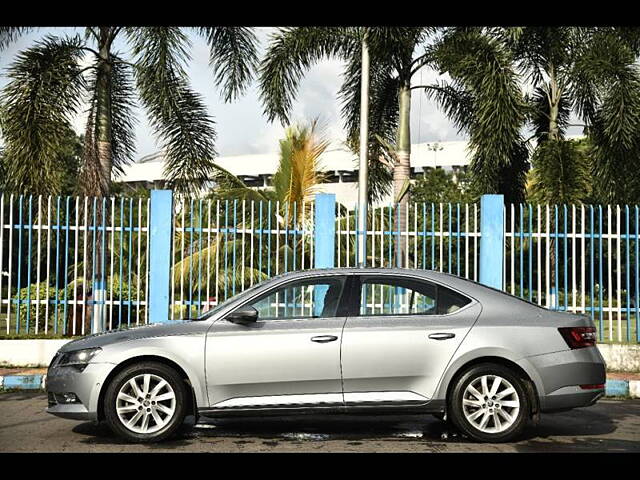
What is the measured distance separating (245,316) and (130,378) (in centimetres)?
105

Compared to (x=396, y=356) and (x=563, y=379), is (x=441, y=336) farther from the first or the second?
(x=563, y=379)

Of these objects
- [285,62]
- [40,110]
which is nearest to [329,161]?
[285,62]

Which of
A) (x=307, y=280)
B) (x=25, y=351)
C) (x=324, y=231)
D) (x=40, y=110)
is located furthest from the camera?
(x=40, y=110)

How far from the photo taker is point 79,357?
7367 mm

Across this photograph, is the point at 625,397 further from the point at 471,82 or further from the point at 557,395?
the point at 471,82

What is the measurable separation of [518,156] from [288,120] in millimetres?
5933

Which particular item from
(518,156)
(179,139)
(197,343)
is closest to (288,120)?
(179,139)

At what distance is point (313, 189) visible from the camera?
21438 mm

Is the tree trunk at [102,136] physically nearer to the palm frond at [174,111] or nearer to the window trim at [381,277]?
the palm frond at [174,111]

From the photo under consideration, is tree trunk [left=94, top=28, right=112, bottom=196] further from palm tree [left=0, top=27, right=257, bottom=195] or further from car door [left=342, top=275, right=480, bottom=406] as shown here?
car door [left=342, top=275, right=480, bottom=406]

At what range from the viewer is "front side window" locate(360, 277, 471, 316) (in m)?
7.59

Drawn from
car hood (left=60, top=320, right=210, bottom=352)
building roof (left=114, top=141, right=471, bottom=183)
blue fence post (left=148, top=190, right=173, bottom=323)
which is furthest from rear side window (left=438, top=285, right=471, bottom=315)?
building roof (left=114, top=141, right=471, bottom=183)

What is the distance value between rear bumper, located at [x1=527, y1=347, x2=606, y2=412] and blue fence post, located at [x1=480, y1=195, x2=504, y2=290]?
18.1 feet
